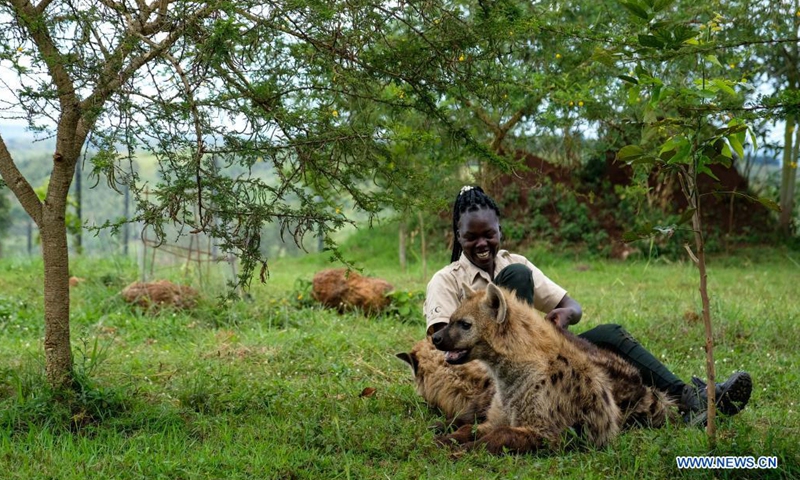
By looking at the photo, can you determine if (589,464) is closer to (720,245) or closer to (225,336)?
(225,336)

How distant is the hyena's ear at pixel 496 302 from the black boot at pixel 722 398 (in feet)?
4.05

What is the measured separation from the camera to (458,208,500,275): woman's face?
16.0 ft

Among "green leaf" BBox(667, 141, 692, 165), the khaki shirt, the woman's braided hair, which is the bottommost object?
the khaki shirt

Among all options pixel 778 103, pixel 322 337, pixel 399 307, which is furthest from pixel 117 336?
pixel 778 103

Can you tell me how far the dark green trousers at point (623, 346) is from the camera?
4.70 m

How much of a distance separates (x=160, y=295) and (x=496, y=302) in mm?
5303

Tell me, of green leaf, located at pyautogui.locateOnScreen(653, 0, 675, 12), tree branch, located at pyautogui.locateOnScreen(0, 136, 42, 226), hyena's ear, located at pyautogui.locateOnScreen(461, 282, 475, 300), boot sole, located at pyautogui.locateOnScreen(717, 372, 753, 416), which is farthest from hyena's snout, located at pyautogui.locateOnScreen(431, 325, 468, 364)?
tree branch, located at pyautogui.locateOnScreen(0, 136, 42, 226)

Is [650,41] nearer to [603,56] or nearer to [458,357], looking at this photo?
[603,56]

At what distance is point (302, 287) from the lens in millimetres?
9109

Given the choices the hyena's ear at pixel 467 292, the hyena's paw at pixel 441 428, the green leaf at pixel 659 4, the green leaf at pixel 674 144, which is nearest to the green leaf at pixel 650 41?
the green leaf at pixel 659 4

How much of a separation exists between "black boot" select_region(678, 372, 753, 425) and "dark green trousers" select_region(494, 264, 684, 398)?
0.23ft

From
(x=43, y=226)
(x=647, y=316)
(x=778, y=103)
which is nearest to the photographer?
(x=778, y=103)

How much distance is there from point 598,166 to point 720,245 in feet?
8.38

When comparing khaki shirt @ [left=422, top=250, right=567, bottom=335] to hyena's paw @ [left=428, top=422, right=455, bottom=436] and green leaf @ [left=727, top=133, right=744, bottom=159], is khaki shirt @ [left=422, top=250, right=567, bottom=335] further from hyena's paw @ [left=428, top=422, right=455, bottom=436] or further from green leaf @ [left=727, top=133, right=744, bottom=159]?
green leaf @ [left=727, top=133, right=744, bottom=159]
